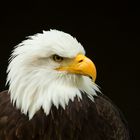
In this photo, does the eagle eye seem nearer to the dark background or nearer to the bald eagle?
the bald eagle

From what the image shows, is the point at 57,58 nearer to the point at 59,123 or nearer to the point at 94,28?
the point at 59,123

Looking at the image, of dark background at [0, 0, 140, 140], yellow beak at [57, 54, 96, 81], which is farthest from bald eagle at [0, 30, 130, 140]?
dark background at [0, 0, 140, 140]

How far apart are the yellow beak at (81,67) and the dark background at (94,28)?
206cm

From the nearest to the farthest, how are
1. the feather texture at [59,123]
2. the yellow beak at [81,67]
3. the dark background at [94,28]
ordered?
the yellow beak at [81,67]
the feather texture at [59,123]
the dark background at [94,28]

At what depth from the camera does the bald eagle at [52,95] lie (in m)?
3.87

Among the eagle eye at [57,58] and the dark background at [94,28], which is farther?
the dark background at [94,28]

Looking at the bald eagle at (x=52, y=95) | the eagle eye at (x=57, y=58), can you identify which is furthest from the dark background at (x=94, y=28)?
the eagle eye at (x=57, y=58)

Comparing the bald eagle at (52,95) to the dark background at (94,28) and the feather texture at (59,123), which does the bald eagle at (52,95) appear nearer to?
the feather texture at (59,123)

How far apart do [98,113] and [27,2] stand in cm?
205

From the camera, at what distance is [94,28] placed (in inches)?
235

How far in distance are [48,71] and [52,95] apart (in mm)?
149

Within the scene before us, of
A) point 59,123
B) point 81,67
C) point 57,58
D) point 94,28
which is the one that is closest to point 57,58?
point 57,58

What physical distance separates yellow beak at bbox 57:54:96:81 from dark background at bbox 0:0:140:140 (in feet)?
6.76

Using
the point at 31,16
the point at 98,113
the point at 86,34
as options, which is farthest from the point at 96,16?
the point at 98,113
